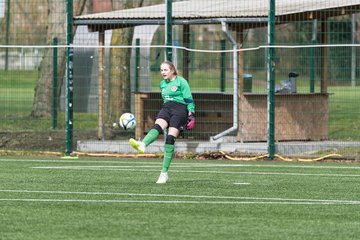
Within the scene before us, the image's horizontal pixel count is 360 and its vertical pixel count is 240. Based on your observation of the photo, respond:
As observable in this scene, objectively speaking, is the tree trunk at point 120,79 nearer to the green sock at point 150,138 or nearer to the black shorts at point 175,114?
the black shorts at point 175,114

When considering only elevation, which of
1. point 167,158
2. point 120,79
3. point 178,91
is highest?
point 120,79

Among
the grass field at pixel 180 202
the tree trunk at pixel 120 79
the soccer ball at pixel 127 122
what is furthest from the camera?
the tree trunk at pixel 120 79

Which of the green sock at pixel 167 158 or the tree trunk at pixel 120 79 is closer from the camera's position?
the green sock at pixel 167 158

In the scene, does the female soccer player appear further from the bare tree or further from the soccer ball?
the bare tree

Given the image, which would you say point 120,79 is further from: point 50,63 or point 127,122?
point 127,122

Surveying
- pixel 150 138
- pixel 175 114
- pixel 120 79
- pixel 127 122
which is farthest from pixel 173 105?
pixel 120 79

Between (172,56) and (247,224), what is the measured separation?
1138cm

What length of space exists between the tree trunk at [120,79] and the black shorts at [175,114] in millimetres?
11003

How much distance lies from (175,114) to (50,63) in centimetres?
1639

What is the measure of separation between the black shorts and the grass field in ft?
2.79

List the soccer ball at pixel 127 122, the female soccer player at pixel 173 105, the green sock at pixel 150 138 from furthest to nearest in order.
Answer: the soccer ball at pixel 127 122
the female soccer player at pixel 173 105
the green sock at pixel 150 138

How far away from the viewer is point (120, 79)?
92.8 feet

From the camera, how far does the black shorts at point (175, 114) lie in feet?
53.9

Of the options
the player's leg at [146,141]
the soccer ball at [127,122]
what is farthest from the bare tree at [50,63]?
the player's leg at [146,141]
